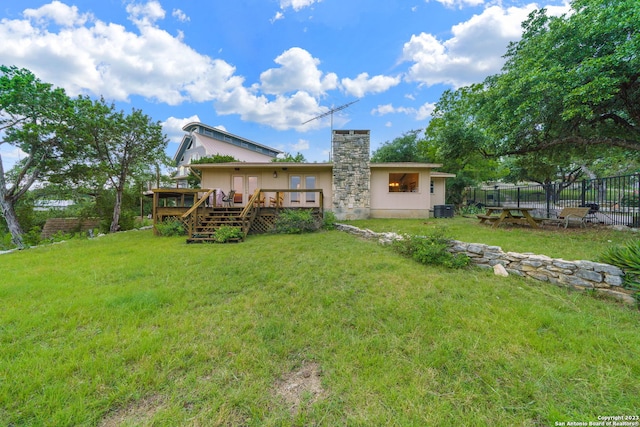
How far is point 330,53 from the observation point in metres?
13.5

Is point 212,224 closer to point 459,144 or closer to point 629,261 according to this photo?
point 629,261

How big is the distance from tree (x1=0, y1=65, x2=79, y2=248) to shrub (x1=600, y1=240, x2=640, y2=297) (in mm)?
15107

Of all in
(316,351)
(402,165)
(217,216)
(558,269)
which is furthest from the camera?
(402,165)

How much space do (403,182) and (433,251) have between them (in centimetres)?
839

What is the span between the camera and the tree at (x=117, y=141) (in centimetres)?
979

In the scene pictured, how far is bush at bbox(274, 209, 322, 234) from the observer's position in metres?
8.16

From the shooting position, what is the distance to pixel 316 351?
81.4 inches

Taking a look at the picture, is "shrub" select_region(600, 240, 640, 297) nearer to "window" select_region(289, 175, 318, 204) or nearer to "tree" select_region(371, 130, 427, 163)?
"window" select_region(289, 175, 318, 204)

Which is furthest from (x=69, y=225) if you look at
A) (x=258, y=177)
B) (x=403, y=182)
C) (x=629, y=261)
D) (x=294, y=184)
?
(x=629, y=261)

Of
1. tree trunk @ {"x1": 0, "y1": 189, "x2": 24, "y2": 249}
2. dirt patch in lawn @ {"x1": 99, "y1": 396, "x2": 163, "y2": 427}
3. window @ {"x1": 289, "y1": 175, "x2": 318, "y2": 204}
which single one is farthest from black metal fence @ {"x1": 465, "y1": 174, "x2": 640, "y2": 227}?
tree trunk @ {"x1": 0, "y1": 189, "x2": 24, "y2": 249}

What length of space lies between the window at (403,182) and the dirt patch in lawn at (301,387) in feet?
35.7

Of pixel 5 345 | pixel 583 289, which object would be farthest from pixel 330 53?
pixel 5 345

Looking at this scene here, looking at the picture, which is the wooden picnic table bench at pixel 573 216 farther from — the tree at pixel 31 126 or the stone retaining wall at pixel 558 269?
the tree at pixel 31 126

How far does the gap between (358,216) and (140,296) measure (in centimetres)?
919
